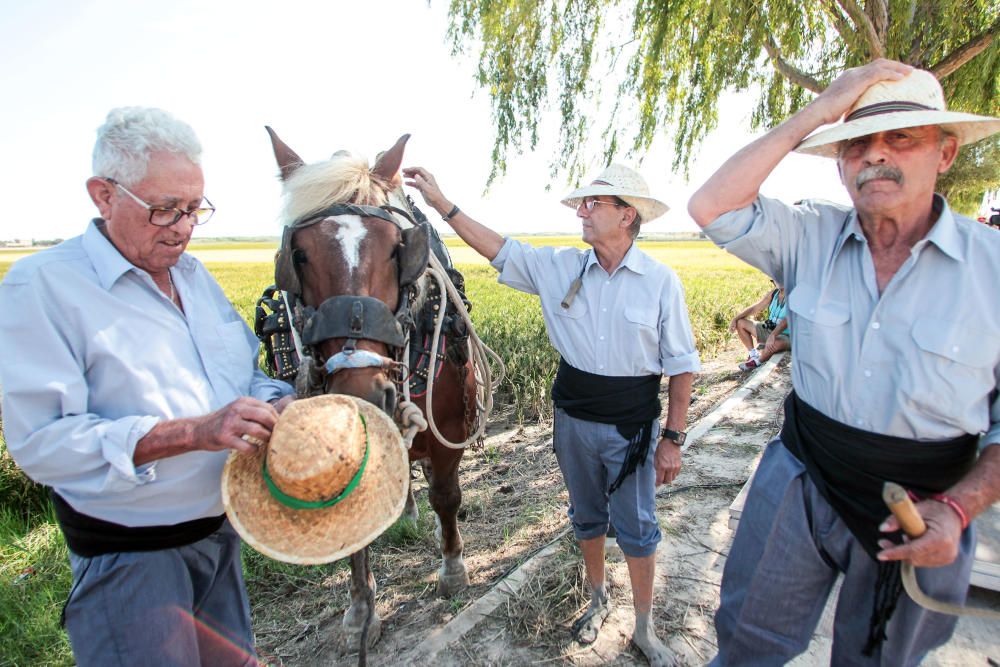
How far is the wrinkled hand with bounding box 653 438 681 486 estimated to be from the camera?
2654mm

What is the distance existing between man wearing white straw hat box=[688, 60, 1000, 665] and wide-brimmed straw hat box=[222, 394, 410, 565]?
1342mm

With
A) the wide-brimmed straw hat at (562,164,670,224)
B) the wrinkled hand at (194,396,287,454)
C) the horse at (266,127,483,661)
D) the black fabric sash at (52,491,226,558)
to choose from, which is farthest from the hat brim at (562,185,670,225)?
the black fabric sash at (52,491,226,558)

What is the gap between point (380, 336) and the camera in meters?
2.19

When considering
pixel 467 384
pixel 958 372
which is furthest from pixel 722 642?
pixel 467 384

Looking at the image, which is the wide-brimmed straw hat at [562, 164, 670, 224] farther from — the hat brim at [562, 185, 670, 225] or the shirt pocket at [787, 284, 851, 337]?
the shirt pocket at [787, 284, 851, 337]

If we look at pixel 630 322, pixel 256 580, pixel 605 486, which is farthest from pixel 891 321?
pixel 256 580

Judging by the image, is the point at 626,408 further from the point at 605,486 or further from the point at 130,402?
the point at 130,402

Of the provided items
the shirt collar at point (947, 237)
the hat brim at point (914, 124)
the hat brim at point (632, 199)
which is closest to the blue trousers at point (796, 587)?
the shirt collar at point (947, 237)

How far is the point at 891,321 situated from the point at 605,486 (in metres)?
1.50

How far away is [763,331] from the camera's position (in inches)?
306

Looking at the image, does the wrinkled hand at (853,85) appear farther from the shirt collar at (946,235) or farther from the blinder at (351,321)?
the blinder at (351,321)

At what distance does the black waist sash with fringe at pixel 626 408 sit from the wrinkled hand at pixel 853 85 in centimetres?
129

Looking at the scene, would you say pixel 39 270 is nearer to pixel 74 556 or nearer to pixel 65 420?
pixel 65 420

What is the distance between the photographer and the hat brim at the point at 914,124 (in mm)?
1530
